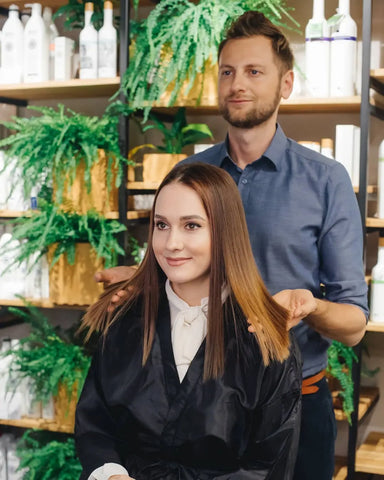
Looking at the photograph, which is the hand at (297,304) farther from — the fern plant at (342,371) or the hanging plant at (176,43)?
the hanging plant at (176,43)

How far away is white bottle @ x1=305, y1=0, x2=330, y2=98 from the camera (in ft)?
8.89

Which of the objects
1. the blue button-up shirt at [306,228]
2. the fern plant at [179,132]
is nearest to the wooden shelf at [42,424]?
the fern plant at [179,132]

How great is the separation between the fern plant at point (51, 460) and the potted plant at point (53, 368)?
11 cm

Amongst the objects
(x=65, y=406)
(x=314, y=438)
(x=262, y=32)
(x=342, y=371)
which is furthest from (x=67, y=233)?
(x=314, y=438)

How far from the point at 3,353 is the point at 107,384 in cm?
177

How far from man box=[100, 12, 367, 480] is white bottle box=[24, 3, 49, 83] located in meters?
1.41

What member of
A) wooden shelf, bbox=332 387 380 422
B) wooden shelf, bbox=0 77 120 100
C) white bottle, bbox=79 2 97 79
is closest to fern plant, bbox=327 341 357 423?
wooden shelf, bbox=332 387 380 422

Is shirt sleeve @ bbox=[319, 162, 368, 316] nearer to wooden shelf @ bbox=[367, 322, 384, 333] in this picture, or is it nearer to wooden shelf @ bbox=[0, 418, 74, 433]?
wooden shelf @ bbox=[367, 322, 384, 333]

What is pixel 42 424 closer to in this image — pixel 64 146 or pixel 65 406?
pixel 65 406

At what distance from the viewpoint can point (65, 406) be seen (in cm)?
304

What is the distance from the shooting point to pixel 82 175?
9.64ft

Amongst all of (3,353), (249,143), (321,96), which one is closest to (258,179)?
(249,143)

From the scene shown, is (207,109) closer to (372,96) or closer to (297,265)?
(372,96)

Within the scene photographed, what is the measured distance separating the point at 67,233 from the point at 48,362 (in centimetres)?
56
